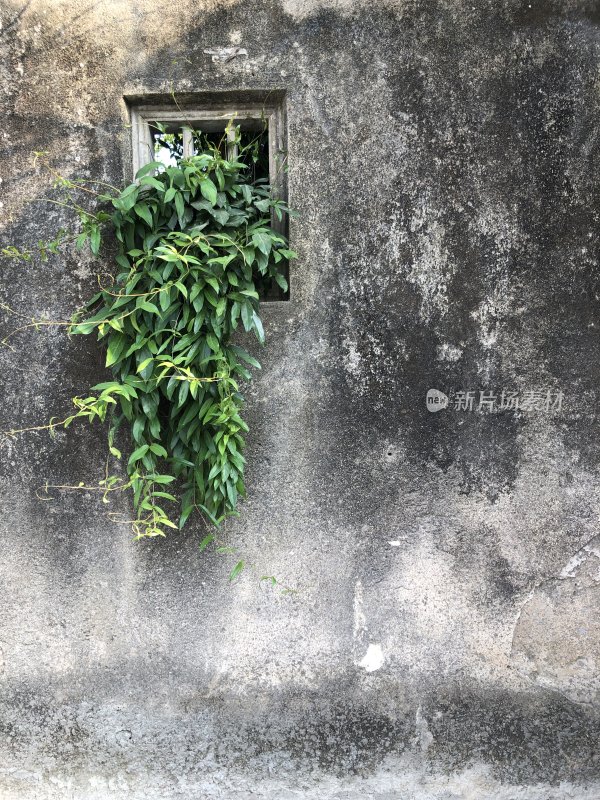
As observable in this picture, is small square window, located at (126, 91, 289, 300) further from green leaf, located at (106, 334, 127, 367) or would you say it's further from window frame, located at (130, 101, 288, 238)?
green leaf, located at (106, 334, 127, 367)

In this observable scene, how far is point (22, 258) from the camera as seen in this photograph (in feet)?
7.63

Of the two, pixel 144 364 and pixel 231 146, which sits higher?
pixel 231 146

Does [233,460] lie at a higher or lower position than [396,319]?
lower

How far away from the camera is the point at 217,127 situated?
7.89ft

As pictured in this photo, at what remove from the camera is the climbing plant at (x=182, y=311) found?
211 cm

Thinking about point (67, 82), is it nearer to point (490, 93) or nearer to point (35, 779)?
point (490, 93)

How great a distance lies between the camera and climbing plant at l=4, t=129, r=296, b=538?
2111 millimetres

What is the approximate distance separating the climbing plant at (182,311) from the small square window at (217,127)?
0.14m

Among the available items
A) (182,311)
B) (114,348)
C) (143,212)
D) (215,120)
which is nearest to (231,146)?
(215,120)

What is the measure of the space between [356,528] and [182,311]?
121 centimetres

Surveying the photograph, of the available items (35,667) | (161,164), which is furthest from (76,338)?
(35,667)

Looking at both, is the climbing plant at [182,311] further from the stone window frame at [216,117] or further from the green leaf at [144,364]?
the stone window frame at [216,117]

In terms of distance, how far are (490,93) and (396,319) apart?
1.03 meters

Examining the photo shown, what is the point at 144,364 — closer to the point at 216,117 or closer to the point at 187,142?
the point at 187,142
